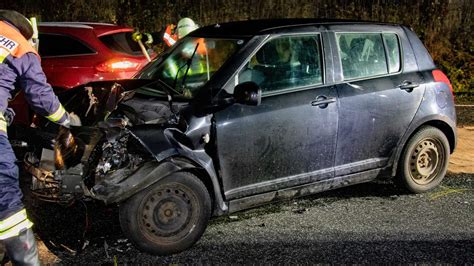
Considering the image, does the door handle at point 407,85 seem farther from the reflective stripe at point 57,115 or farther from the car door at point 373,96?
the reflective stripe at point 57,115

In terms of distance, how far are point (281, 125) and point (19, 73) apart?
2040 millimetres

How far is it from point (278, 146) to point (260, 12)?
10.1 m

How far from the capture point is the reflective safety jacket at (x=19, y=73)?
11.5 ft

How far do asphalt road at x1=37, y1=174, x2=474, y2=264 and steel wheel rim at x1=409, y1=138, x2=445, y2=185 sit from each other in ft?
0.63

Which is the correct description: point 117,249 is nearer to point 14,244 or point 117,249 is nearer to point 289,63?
point 14,244

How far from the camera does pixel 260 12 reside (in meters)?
14.3

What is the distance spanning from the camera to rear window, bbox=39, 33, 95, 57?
8.09m

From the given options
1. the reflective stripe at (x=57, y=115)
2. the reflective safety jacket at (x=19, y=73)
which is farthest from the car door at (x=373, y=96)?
the reflective safety jacket at (x=19, y=73)

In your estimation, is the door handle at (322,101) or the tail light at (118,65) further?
the tail light at (118,65)

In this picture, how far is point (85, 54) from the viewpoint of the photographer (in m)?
8.04

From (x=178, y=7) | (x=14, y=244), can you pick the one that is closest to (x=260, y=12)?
(x=178, y=7)

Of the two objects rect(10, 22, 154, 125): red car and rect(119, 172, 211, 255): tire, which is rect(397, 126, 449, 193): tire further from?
rect(10, 22, 154, 125): red car

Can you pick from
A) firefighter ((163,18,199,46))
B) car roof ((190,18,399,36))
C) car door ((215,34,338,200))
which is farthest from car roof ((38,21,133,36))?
Result: car door ((215,34,338,200))

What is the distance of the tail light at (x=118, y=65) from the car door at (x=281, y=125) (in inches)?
148
